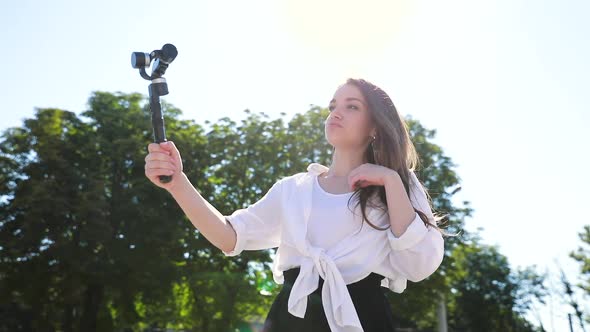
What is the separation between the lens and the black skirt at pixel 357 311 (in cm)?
295

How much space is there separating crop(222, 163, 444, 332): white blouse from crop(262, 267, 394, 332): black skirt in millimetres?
52

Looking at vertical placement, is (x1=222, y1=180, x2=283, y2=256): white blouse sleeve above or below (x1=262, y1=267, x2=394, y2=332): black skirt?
above

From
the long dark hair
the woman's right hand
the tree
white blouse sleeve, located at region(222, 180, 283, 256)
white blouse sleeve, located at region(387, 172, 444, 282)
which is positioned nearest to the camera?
the woman's right hand

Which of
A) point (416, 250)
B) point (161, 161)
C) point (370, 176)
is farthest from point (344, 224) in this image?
point (161, 161)

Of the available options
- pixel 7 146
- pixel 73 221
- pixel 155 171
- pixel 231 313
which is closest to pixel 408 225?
pixel 155 171

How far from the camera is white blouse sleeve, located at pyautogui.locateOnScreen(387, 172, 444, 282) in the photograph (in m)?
2.93

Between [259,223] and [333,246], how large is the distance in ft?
1.44

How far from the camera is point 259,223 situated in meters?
3.31

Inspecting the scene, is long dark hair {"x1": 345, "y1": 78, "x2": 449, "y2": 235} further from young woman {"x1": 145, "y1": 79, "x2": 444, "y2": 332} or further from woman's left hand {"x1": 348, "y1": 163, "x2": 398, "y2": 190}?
woman's left hand {"x1": 348, "y1": 163, "x2": 398, "y2": 190}

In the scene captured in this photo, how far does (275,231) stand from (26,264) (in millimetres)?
25722

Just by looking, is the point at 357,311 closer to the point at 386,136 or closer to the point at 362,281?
the point at 362,281

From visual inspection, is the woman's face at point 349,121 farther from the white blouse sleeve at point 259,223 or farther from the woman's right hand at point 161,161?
the woman's right hand at point 161,161

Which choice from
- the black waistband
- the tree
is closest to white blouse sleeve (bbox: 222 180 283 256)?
the black waistband

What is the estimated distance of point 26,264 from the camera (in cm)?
2625
